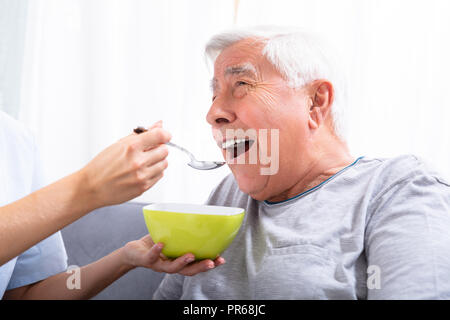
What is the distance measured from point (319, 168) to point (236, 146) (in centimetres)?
23

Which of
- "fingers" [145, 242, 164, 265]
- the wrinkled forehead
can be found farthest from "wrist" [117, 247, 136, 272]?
the wrinkled forehead

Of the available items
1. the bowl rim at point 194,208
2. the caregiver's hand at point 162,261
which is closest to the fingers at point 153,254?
the caregiver's hand at point 162,261

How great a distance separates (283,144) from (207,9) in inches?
51.0

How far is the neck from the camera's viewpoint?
1.05 m

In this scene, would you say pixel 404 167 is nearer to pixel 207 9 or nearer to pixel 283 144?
pixel 283 144

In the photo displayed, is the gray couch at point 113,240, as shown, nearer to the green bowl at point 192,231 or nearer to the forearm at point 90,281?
the forearm at point 90,281

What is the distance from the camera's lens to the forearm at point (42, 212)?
2.21 ft

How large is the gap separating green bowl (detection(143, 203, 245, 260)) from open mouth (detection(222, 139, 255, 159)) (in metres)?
0.22

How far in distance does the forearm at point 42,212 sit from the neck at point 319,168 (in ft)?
1.88

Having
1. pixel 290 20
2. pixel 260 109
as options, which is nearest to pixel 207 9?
pixel 290 20

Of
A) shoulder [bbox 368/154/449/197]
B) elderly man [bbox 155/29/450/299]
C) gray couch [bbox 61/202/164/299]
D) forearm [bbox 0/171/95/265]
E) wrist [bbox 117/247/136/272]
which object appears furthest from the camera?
gray couch [bbox 61/202/164/299]

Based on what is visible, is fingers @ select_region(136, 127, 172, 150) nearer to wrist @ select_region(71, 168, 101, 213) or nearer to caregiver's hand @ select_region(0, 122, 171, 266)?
caregiver's hand @ select_region(0, 122, 171, 266)

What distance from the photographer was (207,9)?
2051mm

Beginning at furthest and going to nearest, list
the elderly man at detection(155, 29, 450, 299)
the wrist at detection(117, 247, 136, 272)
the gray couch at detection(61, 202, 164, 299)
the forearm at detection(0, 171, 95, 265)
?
the gray couch at detection(61, 202, 164, 299) → the wrist at detection(117, 247, 136, 272) → the elderly man at detection(155, 29, 450, 299) → the forearm at detection(0, 171, 95, 265)
